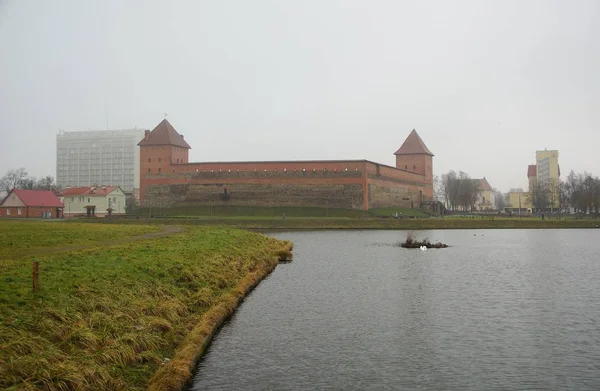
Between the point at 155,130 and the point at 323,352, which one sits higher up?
the point at 155,130

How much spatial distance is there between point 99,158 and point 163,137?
80.1m

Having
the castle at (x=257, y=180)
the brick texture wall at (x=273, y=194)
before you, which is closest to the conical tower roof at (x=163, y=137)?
the castle at (x=257, y=180)

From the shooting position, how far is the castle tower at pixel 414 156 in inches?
2756

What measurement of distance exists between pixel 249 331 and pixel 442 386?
12.7 ft

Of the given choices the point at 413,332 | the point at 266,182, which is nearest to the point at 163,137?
the point at 266,182

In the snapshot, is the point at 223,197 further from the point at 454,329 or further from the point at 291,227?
the point at 454,329

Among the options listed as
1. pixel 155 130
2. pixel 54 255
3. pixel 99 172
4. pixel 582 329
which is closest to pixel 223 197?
pixel 155 130

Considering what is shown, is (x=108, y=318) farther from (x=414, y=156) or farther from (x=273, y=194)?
(x=414, y=156)

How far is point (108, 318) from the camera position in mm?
7754

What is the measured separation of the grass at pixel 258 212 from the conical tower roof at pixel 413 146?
15425 mm

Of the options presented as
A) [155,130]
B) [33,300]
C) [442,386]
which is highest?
[155,130]

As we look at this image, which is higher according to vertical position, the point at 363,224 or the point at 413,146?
the point at 413,146

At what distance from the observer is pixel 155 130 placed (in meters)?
60.8

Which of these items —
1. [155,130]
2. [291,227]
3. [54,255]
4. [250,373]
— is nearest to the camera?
[250,373]
